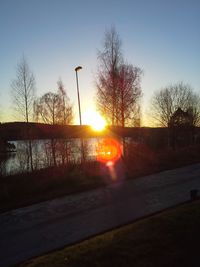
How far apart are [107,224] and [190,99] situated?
50.4 meters

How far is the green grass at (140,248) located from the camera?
18.8 feet

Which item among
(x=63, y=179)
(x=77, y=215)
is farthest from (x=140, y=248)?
(x=63, y=179)

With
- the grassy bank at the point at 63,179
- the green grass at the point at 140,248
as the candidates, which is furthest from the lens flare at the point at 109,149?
the green grass at the point at 140,248

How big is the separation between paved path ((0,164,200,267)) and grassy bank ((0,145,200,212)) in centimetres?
100

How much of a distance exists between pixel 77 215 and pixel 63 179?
616 cm

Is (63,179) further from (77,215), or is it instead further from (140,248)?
(140,248)

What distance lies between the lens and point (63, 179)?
16281mm

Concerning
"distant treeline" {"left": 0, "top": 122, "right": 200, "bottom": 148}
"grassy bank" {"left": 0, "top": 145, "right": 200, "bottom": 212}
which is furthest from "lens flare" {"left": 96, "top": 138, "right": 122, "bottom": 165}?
"grassy bank" {"left": 0, "top": 145, "right": 200, "bottom": 212}

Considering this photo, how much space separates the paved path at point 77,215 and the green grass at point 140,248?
0.93 meters

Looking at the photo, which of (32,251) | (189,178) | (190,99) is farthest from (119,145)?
(190,99)

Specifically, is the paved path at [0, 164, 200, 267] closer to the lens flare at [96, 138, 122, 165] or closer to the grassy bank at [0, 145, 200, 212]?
the grassy bank at [0, 145, 200, 212]

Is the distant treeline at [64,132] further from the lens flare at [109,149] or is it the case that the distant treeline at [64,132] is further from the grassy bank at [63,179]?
the grassy bank at [63,179]

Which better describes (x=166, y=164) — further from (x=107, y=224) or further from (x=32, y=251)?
(x=32, y=251)

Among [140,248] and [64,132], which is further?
[64,132]
